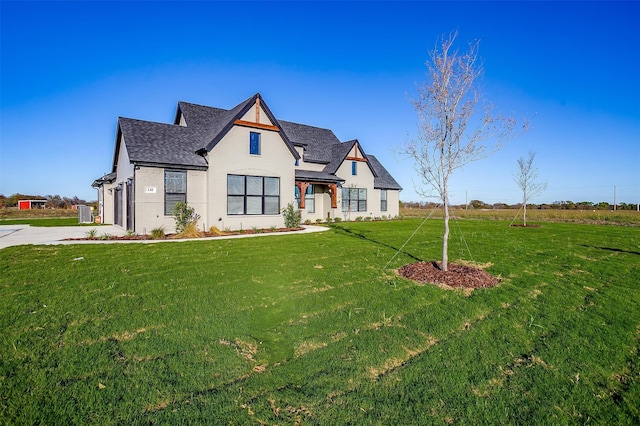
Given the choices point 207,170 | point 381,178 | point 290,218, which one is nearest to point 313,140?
point 381,178

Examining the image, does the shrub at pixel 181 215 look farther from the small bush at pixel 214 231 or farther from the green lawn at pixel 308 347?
the green lawn at pixel 308 347

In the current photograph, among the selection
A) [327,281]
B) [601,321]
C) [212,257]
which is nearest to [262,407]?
[327,281]

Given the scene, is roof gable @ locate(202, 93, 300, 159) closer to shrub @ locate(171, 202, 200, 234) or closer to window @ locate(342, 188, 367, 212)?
shrub @ locate(171, 202, 200, 234)

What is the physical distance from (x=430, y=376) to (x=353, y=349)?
39.4 inches

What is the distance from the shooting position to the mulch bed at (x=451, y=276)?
7273 mm

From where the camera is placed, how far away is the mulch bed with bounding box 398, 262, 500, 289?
7273 mm

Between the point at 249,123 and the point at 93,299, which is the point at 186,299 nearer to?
the point at 93,299

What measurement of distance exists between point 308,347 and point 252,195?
15.2 metres

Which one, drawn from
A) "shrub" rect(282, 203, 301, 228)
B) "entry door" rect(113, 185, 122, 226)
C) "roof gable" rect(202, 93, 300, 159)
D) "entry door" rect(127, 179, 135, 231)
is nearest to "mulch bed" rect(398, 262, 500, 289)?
"shrub" rect(282, 203, 301, 228)

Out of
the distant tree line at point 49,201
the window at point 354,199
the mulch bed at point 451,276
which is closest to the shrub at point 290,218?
the window at point 354,199

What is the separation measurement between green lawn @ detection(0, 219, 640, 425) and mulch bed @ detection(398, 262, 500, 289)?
43 cm

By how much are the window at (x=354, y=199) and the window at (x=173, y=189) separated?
554 inches

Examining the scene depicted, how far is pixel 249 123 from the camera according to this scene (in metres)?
18.5

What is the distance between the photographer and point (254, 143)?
1884cm
